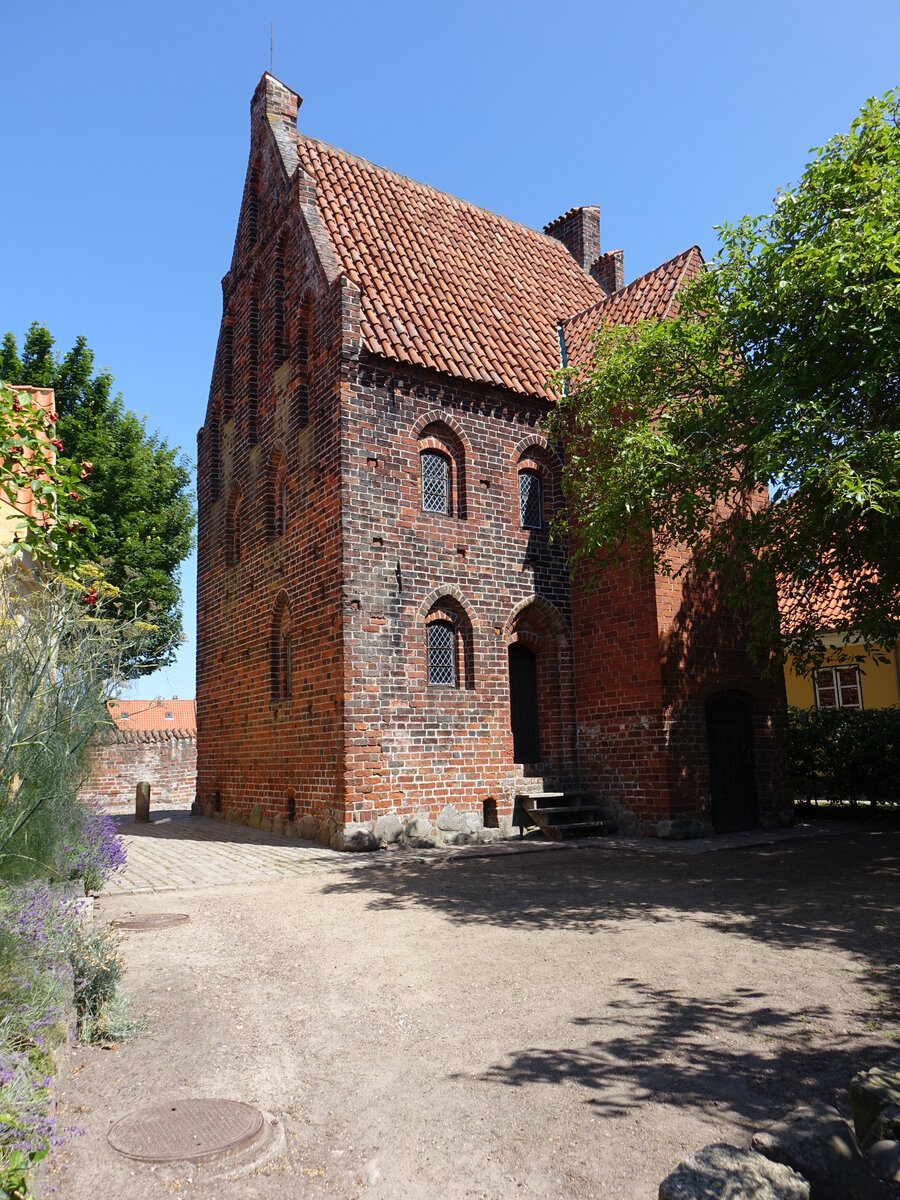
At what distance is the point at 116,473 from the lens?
25.2 meters

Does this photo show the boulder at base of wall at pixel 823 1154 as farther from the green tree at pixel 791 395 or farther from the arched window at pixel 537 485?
the arched window at pixel 537 485

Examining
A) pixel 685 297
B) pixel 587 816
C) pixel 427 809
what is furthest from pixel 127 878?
pixel 685 297

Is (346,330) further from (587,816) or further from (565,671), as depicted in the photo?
(587,816)

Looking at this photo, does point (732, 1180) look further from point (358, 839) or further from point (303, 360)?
point (303, 360)

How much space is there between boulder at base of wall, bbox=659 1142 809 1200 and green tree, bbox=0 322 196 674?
23.0 meters

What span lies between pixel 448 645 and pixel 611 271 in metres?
11.4

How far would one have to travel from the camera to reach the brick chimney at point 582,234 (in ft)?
69.9

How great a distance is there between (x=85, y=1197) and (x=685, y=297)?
10.9 meters

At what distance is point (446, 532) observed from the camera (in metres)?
14.2

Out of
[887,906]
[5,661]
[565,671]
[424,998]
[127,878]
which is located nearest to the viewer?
[5,661]

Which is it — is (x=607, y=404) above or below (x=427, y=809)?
above

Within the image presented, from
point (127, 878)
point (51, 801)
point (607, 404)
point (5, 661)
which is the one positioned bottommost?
point (127, 878)

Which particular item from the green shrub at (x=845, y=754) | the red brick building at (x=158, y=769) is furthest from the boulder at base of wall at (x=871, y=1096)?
the red brick building at (x=158, y=769)

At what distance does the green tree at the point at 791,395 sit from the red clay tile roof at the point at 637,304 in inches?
161
